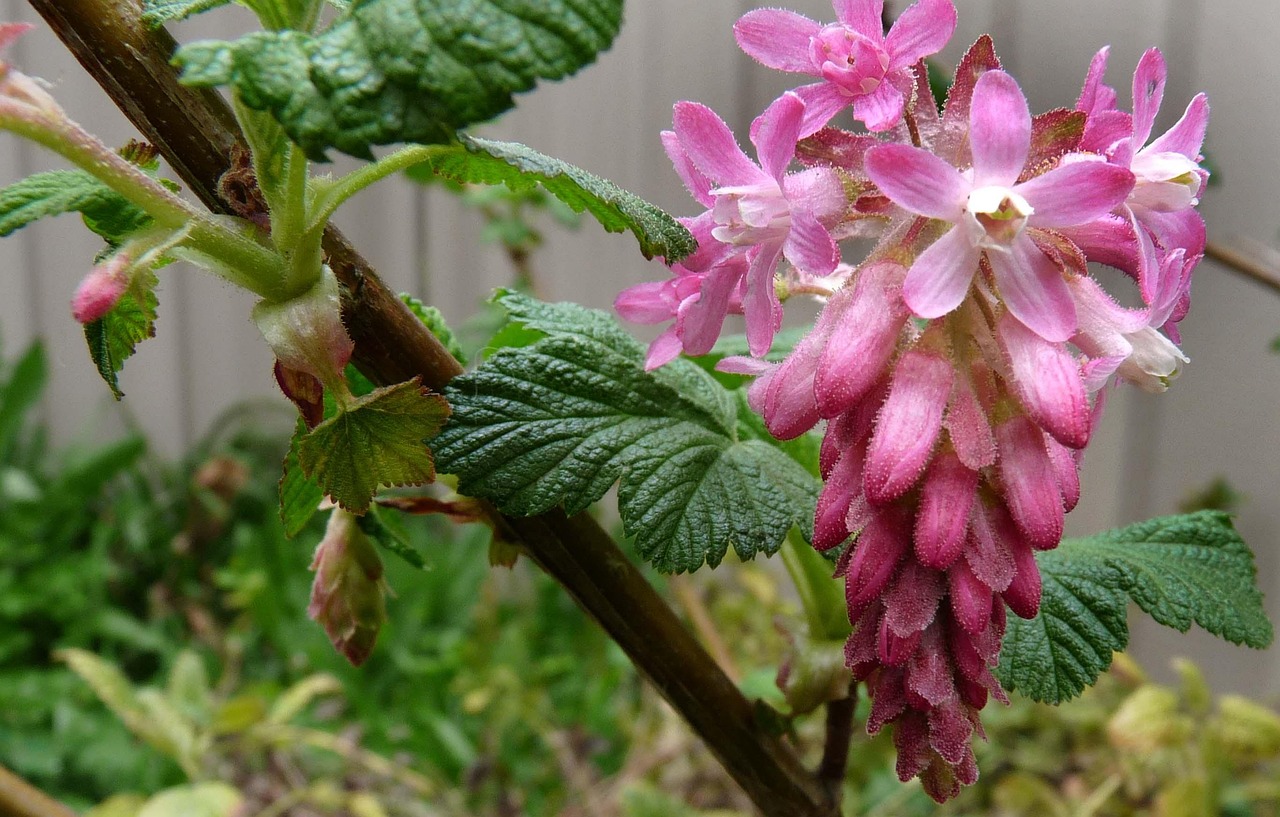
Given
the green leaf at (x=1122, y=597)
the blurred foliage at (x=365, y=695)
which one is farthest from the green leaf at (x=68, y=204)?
the blurred foliage at (x=365, y=695)

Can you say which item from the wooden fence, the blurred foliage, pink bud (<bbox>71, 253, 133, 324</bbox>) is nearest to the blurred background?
the wooden fence

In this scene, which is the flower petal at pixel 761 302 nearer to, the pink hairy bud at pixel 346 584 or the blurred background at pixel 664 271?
the pink hairy bud at pixel 346 584

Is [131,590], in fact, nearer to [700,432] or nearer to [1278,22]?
[700,432]

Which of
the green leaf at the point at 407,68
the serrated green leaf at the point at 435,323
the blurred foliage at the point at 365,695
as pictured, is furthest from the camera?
the blurred foliage at the point at 365,695

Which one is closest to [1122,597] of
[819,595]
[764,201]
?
[819,595]

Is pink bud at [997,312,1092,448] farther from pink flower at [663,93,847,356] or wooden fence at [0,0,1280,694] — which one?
wooden fence at [0,0,1280,694]

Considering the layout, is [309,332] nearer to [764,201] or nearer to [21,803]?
[764,201]

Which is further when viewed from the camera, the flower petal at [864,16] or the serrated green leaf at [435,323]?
the serrated green leaf at [435,323]
